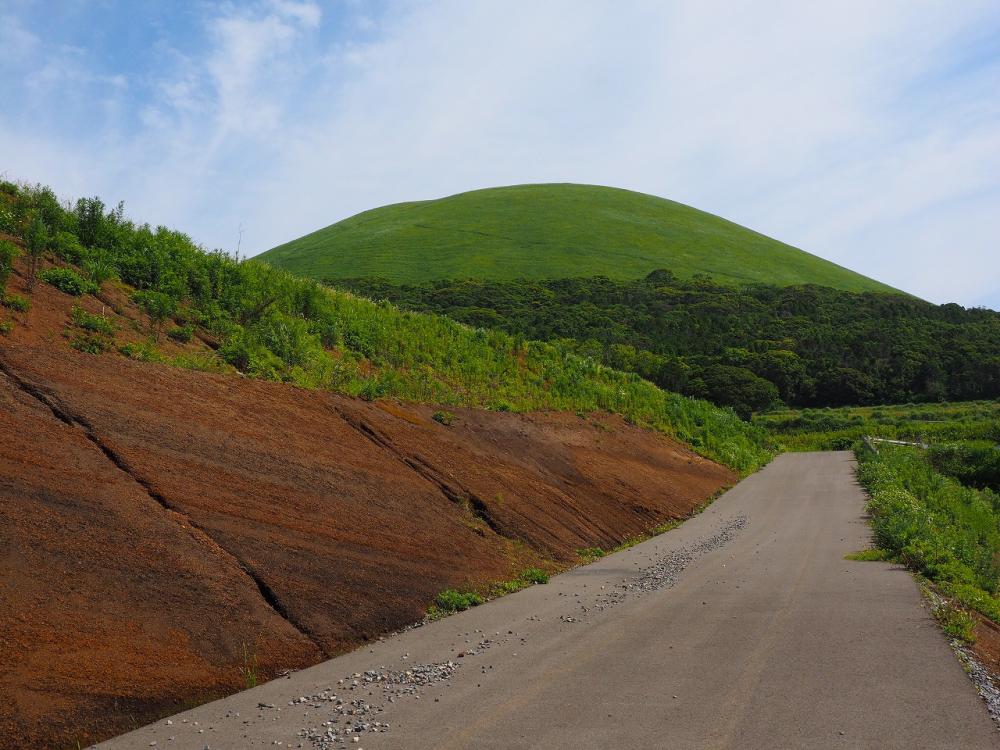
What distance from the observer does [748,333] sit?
3356 inches

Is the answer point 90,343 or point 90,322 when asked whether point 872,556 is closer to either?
point 90,343

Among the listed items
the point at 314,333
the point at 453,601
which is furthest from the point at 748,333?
the point at 453,601

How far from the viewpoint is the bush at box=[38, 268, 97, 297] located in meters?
13.3

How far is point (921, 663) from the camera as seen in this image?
762cm

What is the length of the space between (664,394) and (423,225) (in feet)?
288

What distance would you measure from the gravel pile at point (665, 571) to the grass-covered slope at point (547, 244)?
7747 centimetres

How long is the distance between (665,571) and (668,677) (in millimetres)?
6177

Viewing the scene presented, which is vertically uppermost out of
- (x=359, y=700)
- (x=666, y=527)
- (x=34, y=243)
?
(x=34, y=243)

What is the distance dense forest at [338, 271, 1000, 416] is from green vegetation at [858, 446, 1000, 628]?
35.5 meters

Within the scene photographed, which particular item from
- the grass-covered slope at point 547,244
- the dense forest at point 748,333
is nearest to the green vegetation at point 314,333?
the dense forest at point 748,333

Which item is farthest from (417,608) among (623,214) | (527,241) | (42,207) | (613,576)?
(623,214)

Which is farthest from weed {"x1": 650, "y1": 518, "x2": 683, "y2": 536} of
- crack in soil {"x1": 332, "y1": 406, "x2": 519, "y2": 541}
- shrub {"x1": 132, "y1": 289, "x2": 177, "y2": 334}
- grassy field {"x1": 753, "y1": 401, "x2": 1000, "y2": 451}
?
grassy field {"x1": 753, "y1": 401, "x2": 1000, "y2": 451}

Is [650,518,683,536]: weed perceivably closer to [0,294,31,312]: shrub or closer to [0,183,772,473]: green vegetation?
[0,183,772,473]: green vegetation

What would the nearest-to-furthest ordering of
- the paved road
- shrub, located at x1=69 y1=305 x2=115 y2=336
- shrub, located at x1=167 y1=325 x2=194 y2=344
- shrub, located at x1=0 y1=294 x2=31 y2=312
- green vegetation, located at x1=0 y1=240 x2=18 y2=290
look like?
the paved road < shrub, located at x1=0 y1=294 x2=31 y2=312 < green vegetation, located at x1=0 y1=240 x2=18 y2=290 < shrub, located at x1=69 y1=305 x2=115 y2=336 < shrub, located at x1=167 y1=325 x2=194 y2=344
